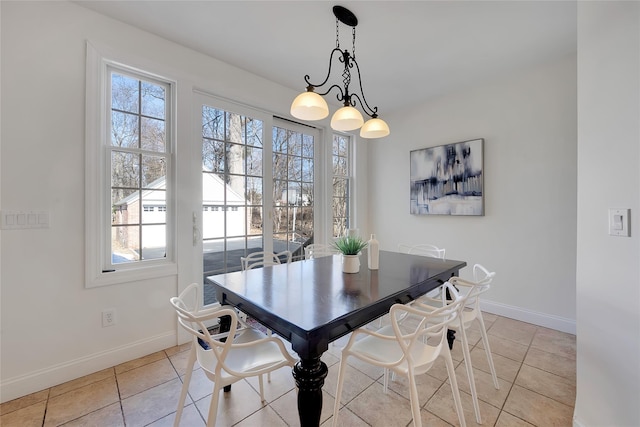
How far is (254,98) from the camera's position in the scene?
2.87 metres

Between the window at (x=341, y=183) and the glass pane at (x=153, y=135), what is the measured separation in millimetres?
2209

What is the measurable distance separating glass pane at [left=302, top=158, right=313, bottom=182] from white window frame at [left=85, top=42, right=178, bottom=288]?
1.78m

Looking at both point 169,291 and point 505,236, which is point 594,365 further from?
point 169,291

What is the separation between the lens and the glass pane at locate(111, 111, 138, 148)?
212cm

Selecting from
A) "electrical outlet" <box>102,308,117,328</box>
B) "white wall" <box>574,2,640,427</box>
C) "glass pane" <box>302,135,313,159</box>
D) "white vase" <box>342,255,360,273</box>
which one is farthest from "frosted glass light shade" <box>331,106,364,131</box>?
"electrical outlet" <box>102,308,117,328</box>

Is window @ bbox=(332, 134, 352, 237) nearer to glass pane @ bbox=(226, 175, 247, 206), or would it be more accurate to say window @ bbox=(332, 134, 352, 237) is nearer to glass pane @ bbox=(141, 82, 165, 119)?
glass pane @ bbox=(226, 175, 247, 206)

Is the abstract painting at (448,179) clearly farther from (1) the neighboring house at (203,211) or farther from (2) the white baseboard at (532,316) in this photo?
(1) the neighboring house at (203,211)

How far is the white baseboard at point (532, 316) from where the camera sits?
2.58 metres

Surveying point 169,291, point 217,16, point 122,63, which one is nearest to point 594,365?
point 169,291

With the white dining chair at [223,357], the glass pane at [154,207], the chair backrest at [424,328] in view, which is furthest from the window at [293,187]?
the chair backrest at [424,328]

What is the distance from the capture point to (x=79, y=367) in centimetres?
189

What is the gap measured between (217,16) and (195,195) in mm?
1454

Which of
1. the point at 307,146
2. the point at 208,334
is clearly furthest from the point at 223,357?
the point at 307,146

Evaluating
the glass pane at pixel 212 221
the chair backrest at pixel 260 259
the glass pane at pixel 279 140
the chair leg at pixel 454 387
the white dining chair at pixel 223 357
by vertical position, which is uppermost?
the glass pane at pixel 279 140
